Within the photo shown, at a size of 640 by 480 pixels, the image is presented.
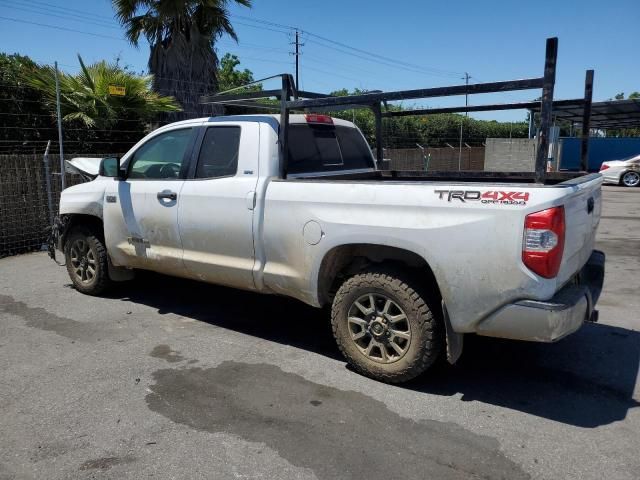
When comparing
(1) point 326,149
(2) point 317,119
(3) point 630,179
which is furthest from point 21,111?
(3) point 630,179

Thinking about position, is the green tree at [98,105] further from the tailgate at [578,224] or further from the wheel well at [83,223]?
the tailgate at [578,224]

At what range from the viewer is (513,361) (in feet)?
14.2

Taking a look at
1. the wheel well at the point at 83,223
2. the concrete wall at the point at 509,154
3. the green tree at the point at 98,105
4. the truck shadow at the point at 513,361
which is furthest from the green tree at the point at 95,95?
the concrete wall at the point at 509,154

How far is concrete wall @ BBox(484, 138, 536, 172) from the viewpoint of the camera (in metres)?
24.5

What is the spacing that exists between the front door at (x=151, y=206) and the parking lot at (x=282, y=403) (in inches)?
25.5

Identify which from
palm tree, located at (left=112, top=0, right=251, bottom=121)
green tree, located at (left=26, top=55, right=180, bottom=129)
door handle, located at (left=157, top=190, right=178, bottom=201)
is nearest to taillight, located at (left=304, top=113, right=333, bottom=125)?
door handle, located at (left=157, top=190, right=178, bottom=201)

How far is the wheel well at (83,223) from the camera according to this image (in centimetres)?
599

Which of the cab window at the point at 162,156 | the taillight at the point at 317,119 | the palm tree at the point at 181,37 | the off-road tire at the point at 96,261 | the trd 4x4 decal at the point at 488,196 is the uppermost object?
the palm tree at the point at 181,37

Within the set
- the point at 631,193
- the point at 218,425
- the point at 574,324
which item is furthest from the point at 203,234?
the point at 631,193

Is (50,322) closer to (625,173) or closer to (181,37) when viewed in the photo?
(181,37)

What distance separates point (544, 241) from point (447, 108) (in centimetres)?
264

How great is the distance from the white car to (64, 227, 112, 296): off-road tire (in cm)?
2136

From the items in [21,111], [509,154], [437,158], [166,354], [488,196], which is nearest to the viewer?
[488,196]

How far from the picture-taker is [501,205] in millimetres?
3186
